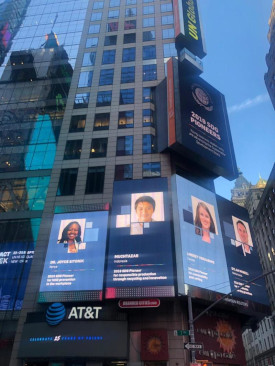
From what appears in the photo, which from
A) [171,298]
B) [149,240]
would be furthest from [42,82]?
[171,298]

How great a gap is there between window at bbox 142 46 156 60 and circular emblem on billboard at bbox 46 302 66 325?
39.1 meters

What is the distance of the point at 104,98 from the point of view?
45.1 meters

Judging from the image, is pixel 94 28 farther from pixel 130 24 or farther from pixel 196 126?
pixel 196 126

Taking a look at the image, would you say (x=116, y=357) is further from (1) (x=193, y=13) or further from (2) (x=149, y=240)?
(1) (x=193, y=13)

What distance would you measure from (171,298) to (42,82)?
41086 mm

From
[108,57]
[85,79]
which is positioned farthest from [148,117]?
[108,57]

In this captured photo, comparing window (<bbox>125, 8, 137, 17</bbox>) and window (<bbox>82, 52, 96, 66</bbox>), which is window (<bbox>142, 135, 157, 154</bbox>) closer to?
window (<bbox>82, 52, 96, 66</bbox>)

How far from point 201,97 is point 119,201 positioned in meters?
21.0

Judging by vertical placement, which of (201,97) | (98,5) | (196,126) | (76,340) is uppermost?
(98,5)

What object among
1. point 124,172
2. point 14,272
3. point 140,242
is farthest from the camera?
point 124,172

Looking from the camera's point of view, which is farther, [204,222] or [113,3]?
[113,3]

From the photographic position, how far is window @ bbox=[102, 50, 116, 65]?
49.8 meters

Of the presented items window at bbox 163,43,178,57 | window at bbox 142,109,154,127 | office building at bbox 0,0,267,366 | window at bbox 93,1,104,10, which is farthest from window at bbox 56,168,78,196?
window at bbox 93,1,104,10

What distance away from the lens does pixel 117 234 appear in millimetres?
29797
